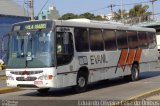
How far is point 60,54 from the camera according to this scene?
15844 millimetres

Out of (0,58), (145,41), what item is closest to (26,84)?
(145,41)

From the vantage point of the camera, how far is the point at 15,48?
16438 millimetres

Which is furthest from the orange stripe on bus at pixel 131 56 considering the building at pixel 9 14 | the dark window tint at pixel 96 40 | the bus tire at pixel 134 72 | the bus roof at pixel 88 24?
the building at pixel 9 14

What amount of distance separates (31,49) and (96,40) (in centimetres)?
364

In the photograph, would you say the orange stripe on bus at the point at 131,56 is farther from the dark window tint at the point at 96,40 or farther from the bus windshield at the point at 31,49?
the bus windshield at the point at 31,49

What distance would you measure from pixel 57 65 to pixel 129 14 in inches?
3054

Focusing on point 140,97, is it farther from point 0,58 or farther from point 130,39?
point 0,58

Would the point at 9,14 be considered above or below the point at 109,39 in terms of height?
above

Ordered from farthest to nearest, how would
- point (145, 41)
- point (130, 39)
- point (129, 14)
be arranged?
point (129, 14)
point (145, 41)
point (130, 39)

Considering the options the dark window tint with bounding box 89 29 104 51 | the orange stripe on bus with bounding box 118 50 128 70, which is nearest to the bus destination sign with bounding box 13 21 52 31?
the dark window tint with bounding box 89 29 104 51

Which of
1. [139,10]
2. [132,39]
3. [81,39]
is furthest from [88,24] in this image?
[139,10]

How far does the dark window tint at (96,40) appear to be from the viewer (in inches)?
717

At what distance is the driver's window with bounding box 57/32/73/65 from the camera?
15.8 m

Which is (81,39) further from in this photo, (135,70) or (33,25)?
(135,70)
